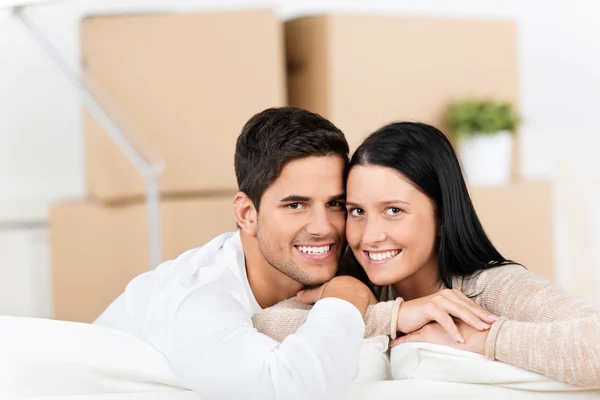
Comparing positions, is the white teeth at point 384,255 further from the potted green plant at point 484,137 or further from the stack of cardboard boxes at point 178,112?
the potted green plant at point 484,137

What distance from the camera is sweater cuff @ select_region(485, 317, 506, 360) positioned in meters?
1.04

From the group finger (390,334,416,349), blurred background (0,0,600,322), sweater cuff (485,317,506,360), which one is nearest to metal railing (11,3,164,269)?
blurred background (0,0,600,322)

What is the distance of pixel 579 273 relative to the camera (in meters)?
3.33

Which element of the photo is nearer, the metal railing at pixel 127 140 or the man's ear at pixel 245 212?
the man's ear at pixel 245 212

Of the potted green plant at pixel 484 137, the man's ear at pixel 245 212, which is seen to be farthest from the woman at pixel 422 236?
the potted green plant at pixel 484 137

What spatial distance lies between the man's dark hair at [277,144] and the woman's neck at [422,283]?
0.18 meters

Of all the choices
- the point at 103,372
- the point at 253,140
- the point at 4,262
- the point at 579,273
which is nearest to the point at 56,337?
the point at 103,372

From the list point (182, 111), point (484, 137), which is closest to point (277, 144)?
point (182, 111)

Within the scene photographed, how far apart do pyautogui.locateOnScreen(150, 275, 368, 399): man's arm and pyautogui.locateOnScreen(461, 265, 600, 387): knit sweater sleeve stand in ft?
0.57

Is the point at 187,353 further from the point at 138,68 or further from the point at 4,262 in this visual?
the point at 4,262

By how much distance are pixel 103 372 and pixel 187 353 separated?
0.11 meters

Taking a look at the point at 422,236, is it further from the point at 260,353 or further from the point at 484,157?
the point at 484,157

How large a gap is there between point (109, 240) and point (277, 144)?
129cm

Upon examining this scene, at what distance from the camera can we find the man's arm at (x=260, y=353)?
96 centimetres
